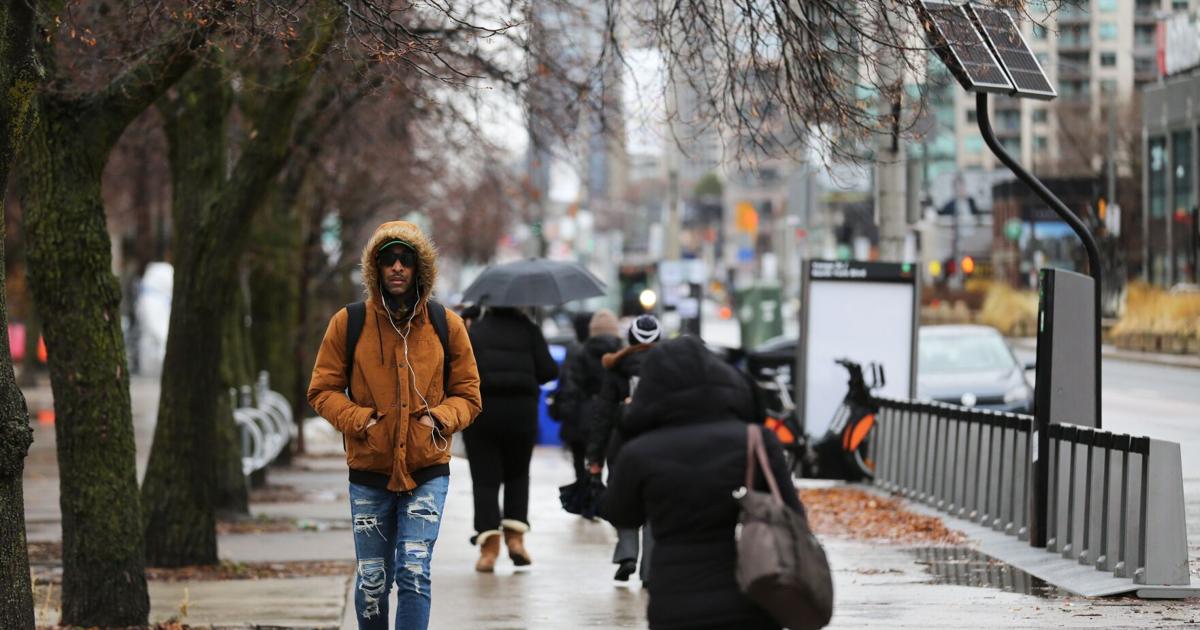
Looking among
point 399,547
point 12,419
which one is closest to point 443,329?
point 399,547

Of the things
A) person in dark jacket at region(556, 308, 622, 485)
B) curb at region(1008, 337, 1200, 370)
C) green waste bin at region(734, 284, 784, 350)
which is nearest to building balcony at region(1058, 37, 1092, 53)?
green waste bin at region(734, 284, 784, 350)

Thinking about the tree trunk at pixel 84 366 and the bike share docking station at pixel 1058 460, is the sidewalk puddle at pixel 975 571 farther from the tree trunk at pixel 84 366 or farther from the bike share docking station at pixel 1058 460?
Result: the tree trunk at pixel 84 366

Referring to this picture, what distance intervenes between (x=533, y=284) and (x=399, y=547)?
504 cm

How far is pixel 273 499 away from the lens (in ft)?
61.2

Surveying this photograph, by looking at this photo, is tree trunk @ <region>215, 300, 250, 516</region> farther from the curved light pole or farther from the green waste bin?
the green waste bin

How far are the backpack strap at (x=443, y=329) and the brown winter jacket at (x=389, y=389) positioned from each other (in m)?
0.02

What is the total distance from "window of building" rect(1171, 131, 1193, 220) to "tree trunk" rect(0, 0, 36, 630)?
2576 inches

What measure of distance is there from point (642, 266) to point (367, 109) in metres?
51.3

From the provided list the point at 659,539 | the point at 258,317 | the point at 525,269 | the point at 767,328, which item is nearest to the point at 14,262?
the point at 767,328

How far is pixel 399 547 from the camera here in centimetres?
704

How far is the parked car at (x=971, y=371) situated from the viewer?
2052 centimetres

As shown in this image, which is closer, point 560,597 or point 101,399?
point 101,399

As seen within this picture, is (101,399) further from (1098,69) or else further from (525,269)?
(1098,69)

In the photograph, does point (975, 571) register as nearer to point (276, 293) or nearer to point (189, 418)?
point (189, 418)
